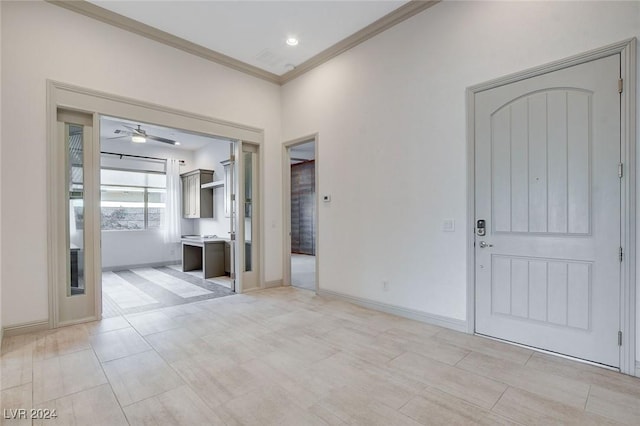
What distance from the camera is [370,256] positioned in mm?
4078

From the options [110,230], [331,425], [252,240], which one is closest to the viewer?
[331,425]

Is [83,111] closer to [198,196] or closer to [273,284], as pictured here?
[273,284]

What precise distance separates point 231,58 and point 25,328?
4.10m

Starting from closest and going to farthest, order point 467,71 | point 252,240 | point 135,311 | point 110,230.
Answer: point 467,71
point 135,311
point 252,240
point 110,230

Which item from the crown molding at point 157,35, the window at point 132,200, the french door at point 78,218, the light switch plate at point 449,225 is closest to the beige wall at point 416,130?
the light switch plate at point 449,225

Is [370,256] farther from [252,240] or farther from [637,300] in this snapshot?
[637,300]

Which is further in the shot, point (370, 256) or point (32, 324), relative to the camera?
point (370, 256)

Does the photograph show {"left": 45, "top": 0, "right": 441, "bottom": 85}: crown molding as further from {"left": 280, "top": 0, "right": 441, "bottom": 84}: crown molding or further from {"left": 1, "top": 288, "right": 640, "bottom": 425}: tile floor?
{"left": 1, "top": 288, "right": 640, "bottom": 425}: tile floor

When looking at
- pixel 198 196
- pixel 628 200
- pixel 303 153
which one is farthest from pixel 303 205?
pixel 628 200

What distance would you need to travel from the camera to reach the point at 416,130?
3.57 m

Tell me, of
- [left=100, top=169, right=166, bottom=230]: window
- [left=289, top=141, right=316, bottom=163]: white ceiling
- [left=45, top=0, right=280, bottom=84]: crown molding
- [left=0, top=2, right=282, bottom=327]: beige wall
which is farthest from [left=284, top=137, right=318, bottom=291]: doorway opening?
[left=0, top=2, right=282, bottom=327]: beige wall

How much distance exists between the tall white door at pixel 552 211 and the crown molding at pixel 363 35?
1334 millimetres

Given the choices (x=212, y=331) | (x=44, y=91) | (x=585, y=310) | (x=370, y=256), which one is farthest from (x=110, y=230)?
(x=585, y=310)

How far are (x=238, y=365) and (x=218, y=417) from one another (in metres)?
0.65
